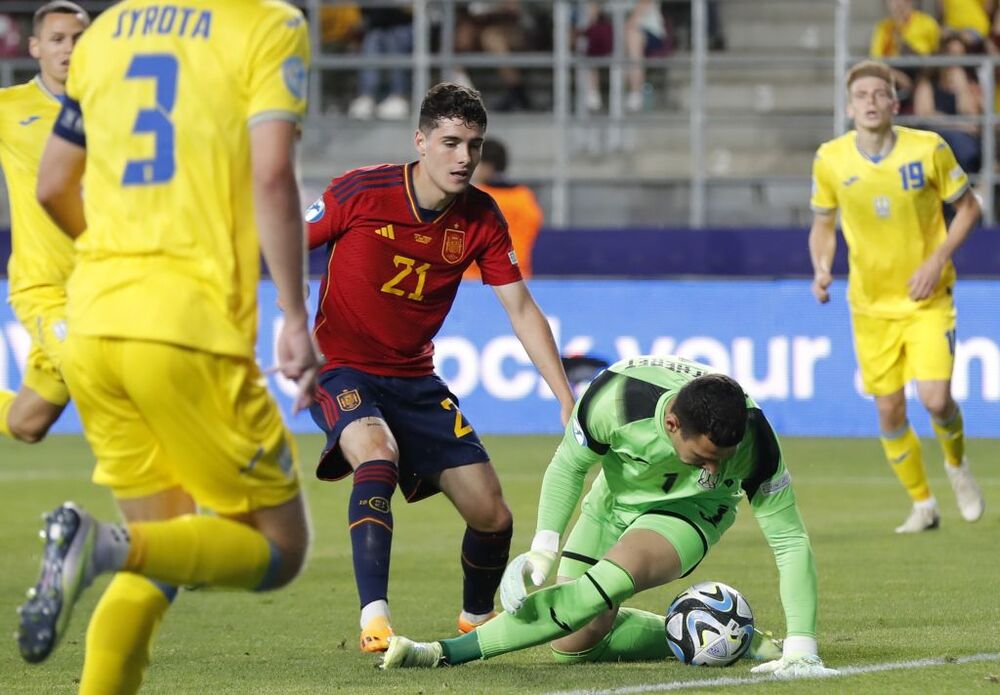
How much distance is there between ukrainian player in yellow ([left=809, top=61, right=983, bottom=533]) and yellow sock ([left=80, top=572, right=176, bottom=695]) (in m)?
6.10

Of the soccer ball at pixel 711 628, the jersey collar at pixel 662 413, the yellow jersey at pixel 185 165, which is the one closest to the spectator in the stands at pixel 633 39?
the soccer ball at pixel 711 628

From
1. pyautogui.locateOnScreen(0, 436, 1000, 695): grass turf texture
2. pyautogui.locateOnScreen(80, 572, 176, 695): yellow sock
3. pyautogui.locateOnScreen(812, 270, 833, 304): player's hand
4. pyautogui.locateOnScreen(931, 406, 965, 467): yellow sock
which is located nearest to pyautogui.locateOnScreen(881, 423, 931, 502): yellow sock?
pyautogui.locateOnScreen(931, 406, 965, 467): yellow sock

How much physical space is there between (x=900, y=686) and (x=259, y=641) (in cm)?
239

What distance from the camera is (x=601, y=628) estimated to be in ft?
20.0

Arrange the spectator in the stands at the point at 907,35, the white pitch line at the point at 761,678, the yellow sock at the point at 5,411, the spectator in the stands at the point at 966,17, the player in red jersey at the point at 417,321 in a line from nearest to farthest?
the white pitch line at the point at 761,678 < the player in red jersey at the point at 417,321 < the yellow sock at the point at 5,411 < the spectator in the stands at the point at 907,35 < the spectator in the stands at the point at 966,17

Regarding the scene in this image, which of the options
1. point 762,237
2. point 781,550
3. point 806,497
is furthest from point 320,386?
point 762,237

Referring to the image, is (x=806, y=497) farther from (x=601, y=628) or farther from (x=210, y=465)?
(x=210, y=465)

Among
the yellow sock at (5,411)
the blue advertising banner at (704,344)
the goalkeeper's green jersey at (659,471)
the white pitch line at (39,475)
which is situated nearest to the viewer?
the goalkeeper's green jersey at (659,471)

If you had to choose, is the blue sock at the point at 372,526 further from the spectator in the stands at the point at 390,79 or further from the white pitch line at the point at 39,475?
the spectator in the stands at the point at 390,79

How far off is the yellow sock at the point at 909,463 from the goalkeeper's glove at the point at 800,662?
4462mm

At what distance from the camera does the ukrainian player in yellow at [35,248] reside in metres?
7.40

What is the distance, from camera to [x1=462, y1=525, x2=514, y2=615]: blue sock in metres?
6.59

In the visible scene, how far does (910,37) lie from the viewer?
17.3m

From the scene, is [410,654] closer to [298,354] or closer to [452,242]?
[452,242]
